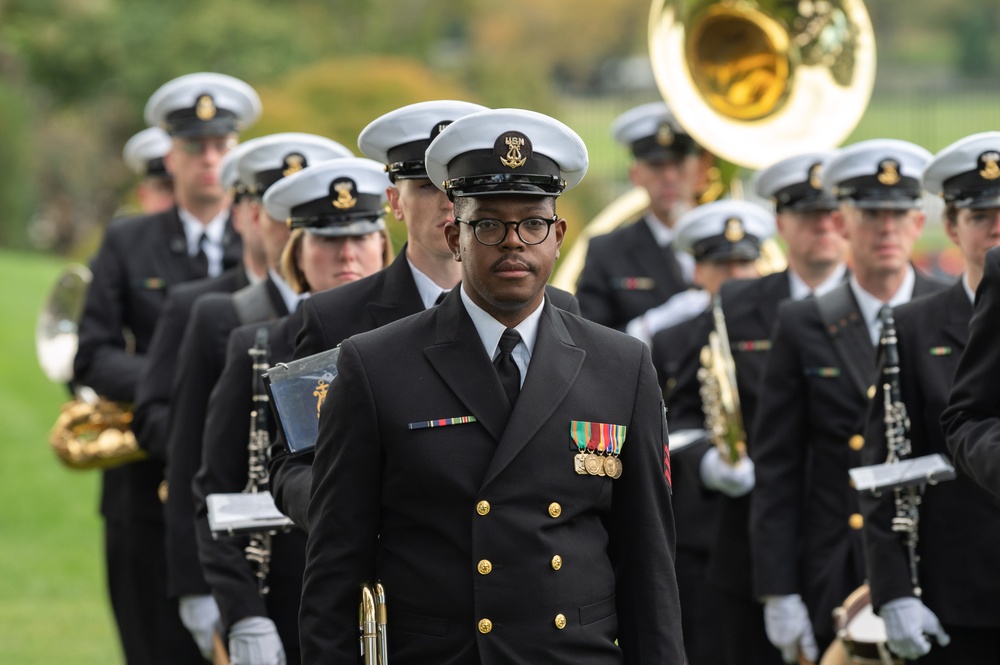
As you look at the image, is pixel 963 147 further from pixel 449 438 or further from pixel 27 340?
pixel 27 340

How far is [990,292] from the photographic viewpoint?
5.39m

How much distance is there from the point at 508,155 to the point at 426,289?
3.41 feet

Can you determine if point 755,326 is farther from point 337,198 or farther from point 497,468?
point 497,468

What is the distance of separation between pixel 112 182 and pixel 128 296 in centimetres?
1877

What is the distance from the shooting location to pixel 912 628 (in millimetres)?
6059

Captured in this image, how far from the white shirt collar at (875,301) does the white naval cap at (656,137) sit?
3.06 m

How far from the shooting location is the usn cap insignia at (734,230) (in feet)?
28.9

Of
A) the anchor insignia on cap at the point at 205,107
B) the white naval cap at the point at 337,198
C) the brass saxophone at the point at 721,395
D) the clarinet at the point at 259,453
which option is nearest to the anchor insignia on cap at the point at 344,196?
the white naval cap at the point at 337,198

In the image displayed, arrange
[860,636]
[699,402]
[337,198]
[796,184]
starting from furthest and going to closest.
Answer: [699,402]
[796,184]
[860,636]
[337,198]

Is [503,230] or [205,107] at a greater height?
[205,107]

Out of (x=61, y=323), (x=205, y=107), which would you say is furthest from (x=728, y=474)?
(x=61, y=323)

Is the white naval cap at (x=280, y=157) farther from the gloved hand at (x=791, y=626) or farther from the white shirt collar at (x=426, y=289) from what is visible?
the gloved hand at (x=791, y=626)

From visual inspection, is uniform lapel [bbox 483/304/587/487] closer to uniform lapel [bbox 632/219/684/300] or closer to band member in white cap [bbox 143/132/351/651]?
band member in white cap [bbox 143/132/351/651]

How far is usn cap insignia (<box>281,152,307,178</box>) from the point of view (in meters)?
6.96
